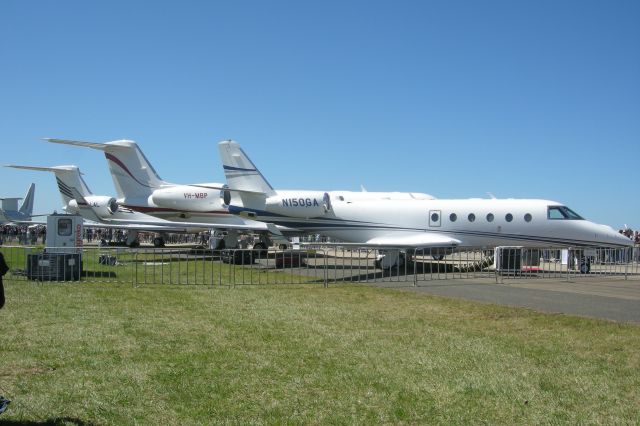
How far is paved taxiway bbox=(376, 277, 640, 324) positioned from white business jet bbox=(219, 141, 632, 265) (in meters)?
3.46

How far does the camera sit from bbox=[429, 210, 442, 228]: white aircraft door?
71.6ft

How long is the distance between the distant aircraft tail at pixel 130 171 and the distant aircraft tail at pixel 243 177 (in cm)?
954

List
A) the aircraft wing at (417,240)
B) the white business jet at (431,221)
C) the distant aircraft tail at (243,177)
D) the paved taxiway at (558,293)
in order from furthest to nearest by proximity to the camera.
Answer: the distant aircraft tail at (243,177) → the white business jet at (431,221) → the aircraft wing at (417,240) → the paved taxiway at (558,293)

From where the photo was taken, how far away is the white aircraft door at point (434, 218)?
21812 mm

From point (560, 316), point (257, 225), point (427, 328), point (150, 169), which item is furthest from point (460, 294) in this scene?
point (150, 169)

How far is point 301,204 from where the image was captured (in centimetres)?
2359

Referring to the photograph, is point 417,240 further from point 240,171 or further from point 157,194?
point 157,194

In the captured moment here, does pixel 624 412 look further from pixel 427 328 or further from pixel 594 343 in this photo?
pixel 427 328

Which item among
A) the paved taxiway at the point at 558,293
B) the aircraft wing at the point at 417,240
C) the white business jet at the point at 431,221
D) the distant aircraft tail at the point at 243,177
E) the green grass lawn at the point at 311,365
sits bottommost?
the paved taxiway at the point at 558,293

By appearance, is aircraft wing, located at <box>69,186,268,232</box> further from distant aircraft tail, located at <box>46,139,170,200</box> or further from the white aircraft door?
the white aircraft door

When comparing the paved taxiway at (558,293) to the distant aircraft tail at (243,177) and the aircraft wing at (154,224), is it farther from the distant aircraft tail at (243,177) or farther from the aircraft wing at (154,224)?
the aircraft wing at (154,224)

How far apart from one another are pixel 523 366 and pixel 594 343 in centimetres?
179

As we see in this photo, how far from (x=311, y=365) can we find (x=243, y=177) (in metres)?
19.9

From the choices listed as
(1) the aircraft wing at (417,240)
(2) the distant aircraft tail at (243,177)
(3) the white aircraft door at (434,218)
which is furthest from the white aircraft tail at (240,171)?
(3) the white aircraft door at (434,218)
